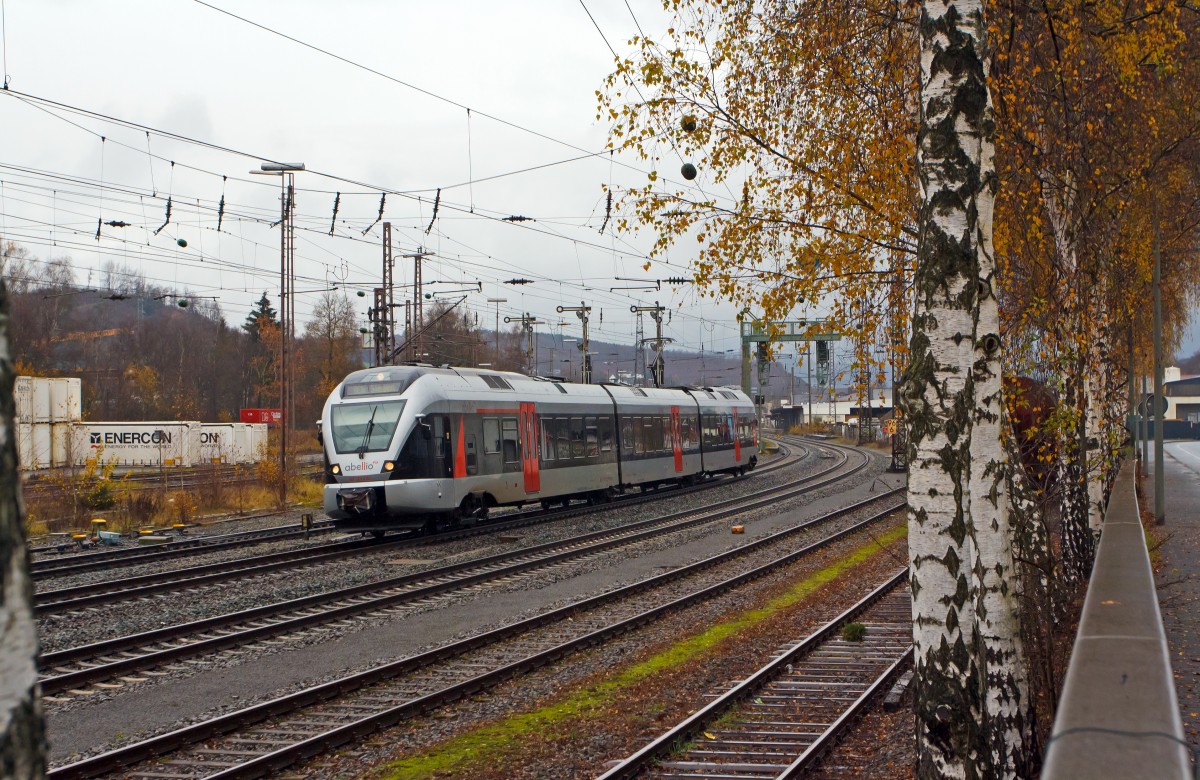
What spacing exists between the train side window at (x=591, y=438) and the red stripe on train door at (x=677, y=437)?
6205 mm

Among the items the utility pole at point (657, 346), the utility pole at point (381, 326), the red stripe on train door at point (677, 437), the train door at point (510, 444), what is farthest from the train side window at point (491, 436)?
the utility pole at point (657, 346)

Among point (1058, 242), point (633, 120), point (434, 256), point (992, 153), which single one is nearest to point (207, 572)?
point (633, 120)

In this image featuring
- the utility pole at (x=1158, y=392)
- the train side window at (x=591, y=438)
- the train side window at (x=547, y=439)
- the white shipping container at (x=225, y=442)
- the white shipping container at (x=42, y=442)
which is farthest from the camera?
the white shipping container at (x=225, y=442)

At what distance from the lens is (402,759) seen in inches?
322

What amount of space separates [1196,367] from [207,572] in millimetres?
169409

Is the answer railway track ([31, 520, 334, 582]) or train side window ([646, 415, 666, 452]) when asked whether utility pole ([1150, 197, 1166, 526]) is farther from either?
railway track ([31, 520, 334, 582])

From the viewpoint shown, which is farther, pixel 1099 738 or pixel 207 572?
pixel 207 572

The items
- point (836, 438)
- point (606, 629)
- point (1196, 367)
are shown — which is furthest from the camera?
point (1196, 367)

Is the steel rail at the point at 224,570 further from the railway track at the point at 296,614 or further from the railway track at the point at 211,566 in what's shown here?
the railway track at the point at 296,614

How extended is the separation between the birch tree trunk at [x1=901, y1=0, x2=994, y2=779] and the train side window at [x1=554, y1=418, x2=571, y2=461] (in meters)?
21.0

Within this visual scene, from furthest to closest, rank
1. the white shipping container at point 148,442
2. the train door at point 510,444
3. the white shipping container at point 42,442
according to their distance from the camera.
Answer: the white shipping container at point 148,442, the white shipping container at point 42,442, the train door at point 510,444

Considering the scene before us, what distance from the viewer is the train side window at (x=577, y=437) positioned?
92.3ft

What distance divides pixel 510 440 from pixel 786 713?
51.6ft

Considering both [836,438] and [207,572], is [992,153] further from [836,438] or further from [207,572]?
[836,438]
